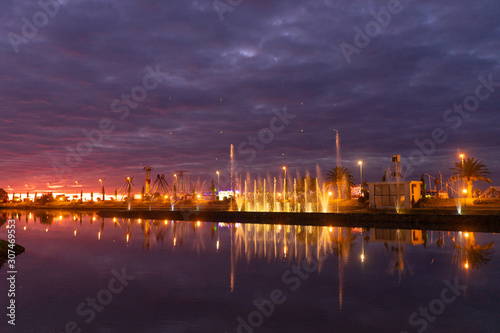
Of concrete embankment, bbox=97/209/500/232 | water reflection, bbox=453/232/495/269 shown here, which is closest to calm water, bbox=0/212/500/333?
water reflection, bbox=453/232/495/269

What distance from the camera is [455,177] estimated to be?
62.3 metres

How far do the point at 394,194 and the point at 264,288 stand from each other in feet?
121

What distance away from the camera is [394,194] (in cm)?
4603

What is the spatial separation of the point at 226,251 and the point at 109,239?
38.2 ft

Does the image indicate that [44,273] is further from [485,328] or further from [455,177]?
[455,177]

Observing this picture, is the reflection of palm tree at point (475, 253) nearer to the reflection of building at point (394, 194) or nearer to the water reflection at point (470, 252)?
the water reflection at point (470, 252)

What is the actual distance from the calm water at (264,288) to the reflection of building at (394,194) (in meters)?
22.0

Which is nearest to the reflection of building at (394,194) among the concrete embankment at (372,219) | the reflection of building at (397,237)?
the concrete embankment at (372,219)

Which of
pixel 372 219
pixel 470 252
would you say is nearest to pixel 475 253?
pixel 470 252

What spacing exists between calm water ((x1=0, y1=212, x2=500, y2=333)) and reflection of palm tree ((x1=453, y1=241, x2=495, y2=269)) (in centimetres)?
5

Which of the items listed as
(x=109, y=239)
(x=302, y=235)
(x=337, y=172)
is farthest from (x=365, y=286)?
(x=337, y=172)

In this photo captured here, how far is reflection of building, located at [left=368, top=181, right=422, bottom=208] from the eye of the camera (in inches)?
1777

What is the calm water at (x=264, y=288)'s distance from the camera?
9727 millimetres

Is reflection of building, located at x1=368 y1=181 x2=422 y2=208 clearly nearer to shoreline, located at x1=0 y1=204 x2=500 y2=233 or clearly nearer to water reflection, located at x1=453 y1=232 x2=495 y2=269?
shoreline, located at x1=0 y1=204 x2=500 y2=233
